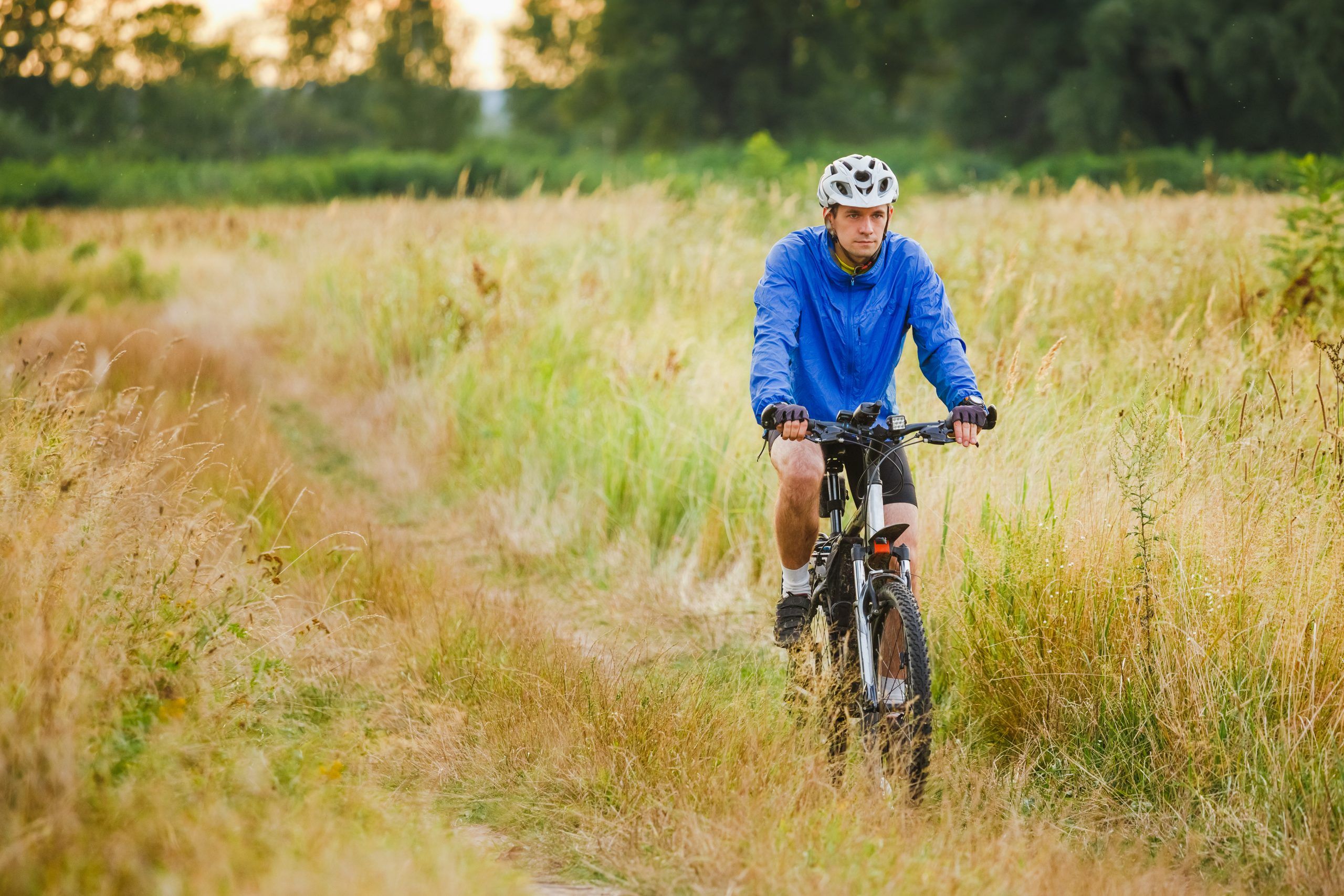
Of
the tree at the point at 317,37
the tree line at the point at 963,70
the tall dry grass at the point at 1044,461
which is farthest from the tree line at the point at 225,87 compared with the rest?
the tall dry grass at the point at 1044,461

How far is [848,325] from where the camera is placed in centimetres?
405

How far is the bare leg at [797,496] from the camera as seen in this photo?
3.92 meters

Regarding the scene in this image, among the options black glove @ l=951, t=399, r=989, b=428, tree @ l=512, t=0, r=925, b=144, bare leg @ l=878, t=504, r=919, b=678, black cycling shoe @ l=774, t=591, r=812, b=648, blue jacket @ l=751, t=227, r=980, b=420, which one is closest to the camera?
black glove @ l=951, t=399, r=989, b=428

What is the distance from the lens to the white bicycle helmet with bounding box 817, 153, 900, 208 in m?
3.90

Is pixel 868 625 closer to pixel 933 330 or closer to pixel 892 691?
pixel 892 691

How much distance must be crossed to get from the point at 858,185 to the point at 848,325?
48cm

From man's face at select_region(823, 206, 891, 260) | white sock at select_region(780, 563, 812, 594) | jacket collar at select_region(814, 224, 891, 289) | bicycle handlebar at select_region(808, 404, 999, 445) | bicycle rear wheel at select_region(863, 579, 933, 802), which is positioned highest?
man's face at select_region(823, 206, 891, 260)

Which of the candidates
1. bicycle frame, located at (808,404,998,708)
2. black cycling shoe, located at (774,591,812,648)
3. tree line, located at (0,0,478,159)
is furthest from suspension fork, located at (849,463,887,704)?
tree line, located at (0,0,478,159)

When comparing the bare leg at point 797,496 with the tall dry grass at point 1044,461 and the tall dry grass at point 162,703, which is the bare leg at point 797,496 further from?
the tall dry grass at point 162,703

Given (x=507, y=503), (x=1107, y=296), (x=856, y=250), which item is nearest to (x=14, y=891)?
(x=856, y=250)

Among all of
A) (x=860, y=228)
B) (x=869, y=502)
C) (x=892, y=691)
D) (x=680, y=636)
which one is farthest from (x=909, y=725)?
(x=680, y=636)

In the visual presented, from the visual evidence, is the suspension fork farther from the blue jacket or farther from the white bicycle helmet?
the white bicycle helmet

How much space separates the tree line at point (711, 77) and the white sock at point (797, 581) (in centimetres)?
1459

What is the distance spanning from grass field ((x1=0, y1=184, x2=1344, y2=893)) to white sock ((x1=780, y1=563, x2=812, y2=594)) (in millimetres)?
455
